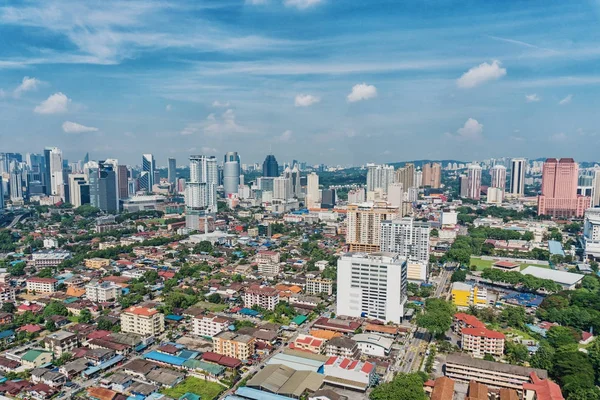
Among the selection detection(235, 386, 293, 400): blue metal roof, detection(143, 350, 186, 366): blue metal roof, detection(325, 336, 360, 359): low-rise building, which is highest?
detection(325, 336, 360, 359): low-rise building

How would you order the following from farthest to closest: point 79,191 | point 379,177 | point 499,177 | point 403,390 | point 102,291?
1. point 499,177
2. point 79,191
3. point 379,177
4. point 102,291
5. point 403,390

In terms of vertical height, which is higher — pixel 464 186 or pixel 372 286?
pixel 464 186

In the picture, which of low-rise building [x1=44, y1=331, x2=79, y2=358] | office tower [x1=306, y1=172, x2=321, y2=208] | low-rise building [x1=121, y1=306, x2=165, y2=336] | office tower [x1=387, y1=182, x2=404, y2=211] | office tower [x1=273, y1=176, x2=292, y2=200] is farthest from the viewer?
office tower [x1=273, y1=176, x2=292, y2=200]

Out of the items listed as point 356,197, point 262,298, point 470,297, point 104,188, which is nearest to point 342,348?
point 262,298

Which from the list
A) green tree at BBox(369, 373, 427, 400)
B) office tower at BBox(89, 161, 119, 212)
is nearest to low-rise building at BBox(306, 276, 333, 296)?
green tree at BBox(369, 373, 427, 400)

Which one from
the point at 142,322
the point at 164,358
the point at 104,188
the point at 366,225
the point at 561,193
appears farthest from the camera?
the point at 104,188

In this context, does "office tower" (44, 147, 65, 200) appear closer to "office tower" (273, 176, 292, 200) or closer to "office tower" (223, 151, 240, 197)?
"office tower" (223, 151, 240, 197)

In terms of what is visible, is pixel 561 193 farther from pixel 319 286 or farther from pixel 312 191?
pixel 319 286
